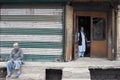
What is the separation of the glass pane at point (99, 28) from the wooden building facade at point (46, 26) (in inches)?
23.8

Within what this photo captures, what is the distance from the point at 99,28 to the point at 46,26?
2.87 m

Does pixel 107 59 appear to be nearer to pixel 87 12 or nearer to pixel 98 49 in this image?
pixel 98 49

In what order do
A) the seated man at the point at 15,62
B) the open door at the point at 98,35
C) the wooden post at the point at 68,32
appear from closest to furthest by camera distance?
the seated man at the point at 15,62
the wooden post at the point at 68,32
the open door at the point at 98,35

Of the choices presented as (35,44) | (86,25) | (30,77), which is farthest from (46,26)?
(30,77)

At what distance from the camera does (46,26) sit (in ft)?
58.9

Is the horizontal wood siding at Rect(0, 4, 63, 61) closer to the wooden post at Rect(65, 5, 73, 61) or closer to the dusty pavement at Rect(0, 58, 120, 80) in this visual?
the wooden post at Rect(65, 5, 73, 61)

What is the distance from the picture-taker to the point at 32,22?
18.0m

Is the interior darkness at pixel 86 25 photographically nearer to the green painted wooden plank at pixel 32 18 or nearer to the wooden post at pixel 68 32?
the wooden post at pixel 68 32

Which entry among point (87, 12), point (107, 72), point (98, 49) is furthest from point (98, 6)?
point (107, 72)

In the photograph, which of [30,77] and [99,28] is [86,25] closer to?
[99,28]

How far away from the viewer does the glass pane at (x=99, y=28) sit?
18.8m

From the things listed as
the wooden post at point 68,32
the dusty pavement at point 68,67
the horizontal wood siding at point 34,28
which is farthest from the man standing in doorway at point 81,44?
the horizontal wood siding at point 34,28

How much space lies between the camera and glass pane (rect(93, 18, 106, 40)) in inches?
741

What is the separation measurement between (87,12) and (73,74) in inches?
178
